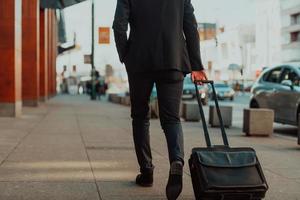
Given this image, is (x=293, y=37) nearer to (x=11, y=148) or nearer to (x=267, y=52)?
(x=267, y=52)

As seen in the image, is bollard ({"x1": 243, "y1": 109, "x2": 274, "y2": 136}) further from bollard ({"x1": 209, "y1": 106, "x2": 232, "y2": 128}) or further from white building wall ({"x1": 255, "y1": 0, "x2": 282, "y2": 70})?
white building wall ({"x1": 255, "y1": 0, "x2": 282, "y2": 70})

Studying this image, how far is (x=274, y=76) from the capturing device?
14.5 metres

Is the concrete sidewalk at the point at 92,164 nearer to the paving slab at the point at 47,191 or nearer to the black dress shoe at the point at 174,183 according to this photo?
the paving slab at the point at 47,191

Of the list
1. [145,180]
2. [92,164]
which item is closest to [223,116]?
[92,164]

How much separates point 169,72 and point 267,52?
86.5 metres

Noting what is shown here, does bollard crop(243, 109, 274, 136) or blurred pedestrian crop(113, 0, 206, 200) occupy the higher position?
blurred pedestrian crop(113, 0, 206, 200)

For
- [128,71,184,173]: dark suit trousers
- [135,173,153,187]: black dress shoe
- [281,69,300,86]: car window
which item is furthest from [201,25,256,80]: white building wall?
[128,71,184,173]: dark suit trousers

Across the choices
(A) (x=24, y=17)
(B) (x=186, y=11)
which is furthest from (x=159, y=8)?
(A) (x=24, y=17)

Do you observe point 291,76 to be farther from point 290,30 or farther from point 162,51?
point 290,30

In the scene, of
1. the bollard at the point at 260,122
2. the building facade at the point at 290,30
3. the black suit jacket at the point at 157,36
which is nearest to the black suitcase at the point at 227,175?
the black suit jacket at the point at 157,36

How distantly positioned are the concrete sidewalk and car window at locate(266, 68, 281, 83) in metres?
2.80

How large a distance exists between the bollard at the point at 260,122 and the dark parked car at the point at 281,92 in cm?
92

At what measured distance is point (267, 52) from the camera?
89312mm

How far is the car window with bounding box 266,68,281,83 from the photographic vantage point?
14281 millimetres
